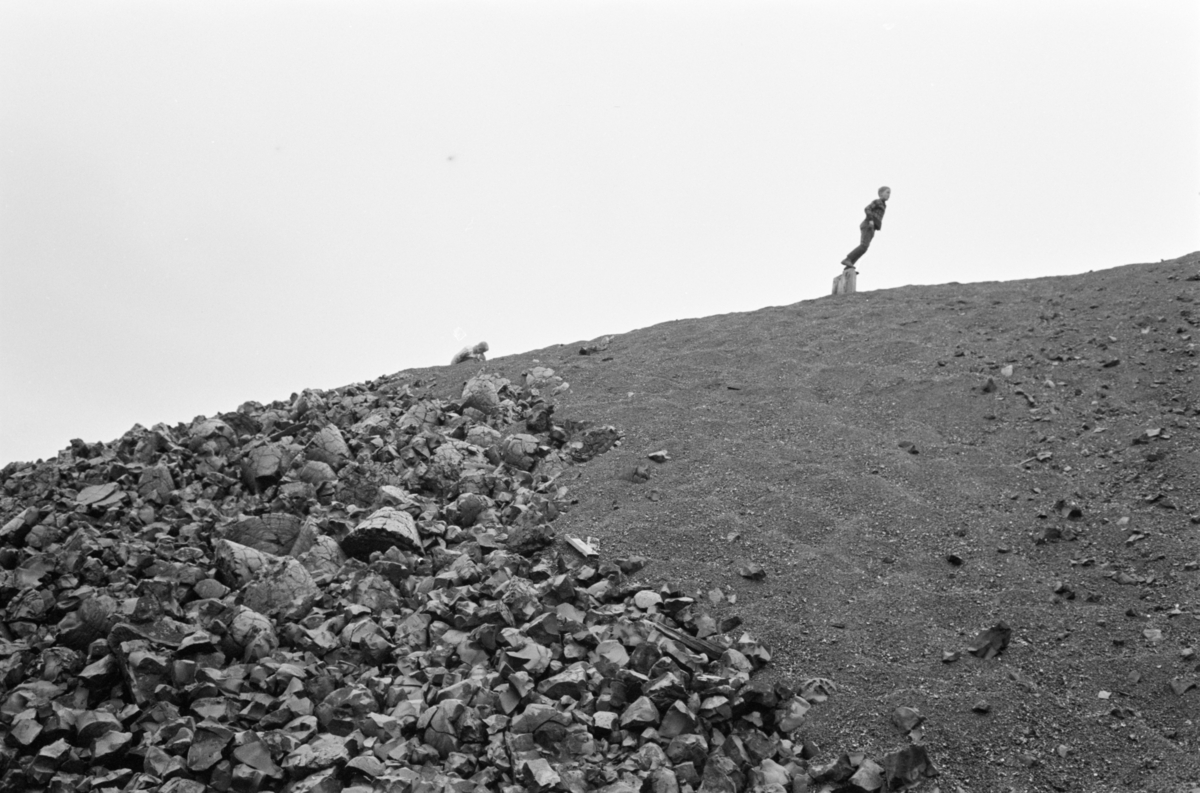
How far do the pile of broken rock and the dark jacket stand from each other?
8.66m

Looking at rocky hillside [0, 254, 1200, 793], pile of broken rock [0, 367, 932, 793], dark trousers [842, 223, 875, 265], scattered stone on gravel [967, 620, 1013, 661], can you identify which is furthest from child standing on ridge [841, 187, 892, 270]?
scattered stone on gravel [967, 620, 1013, 661]

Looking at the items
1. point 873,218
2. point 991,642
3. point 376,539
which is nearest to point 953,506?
point 991,642

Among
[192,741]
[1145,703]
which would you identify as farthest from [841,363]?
[192,741]

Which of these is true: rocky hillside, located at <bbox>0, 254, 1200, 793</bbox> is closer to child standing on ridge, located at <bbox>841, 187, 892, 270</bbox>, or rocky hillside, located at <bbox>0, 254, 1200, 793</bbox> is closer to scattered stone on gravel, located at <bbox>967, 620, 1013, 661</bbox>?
scattered stone on gravel, located at <bbox>967, 620, 1013, 661</bbox>

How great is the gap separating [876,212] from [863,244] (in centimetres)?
59

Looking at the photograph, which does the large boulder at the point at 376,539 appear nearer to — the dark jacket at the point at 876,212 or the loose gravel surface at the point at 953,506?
the loose gravel surface at the point at 953,506

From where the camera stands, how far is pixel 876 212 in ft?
53.2

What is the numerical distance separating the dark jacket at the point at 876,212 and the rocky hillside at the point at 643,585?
444 cm

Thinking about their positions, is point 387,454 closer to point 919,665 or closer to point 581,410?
point 581,410

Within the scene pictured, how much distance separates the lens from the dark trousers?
16.3 meters

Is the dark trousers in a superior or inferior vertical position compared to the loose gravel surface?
superior

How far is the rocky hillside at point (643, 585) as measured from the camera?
236 inches

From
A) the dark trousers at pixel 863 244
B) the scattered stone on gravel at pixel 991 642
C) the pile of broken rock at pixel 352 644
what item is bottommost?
the scattered stone on gravel at pixel 991 642

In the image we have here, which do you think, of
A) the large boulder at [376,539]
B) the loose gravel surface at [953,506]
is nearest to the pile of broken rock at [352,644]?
the large boulder at [376,539]
